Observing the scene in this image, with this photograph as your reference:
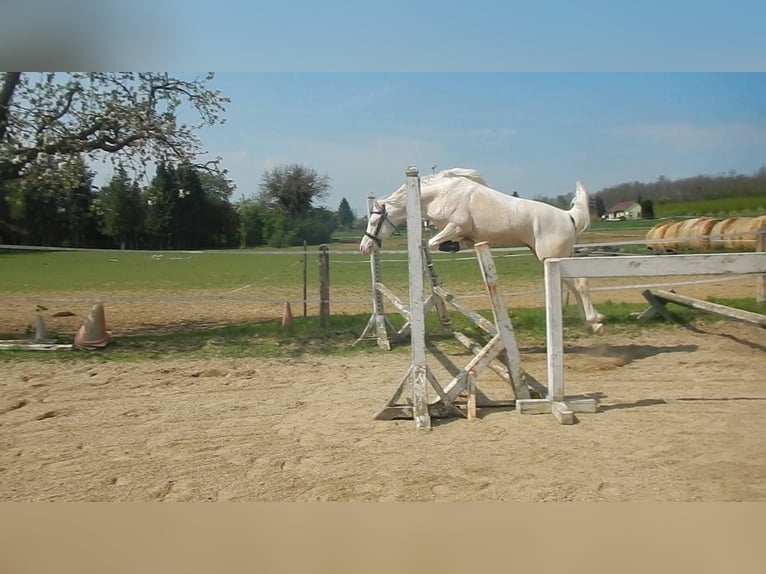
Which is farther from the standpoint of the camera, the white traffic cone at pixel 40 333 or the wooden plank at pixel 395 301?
the white traffic cone at pixel 40 333

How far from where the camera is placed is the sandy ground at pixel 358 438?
2617 millimetres

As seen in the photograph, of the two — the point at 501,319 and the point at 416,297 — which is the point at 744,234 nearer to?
the point at 501,319

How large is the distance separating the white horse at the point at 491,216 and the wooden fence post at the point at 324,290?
186cm

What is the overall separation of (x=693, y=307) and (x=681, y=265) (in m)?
3.11

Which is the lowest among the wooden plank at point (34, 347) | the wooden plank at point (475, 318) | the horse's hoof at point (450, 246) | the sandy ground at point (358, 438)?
the sandy ground at point (358, 438)

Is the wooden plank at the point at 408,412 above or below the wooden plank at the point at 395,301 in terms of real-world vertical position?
below

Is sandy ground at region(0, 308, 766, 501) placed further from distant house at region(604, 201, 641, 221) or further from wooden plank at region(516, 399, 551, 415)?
distant house at region(604, 201, 641, 221)

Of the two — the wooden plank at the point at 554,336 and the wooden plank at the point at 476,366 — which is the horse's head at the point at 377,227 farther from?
the wooden plank at the point at 554,336

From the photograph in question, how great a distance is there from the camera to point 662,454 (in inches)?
115

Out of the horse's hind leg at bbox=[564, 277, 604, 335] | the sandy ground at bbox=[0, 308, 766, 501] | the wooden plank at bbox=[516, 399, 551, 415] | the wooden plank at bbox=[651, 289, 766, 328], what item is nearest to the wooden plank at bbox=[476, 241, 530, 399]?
the wooden plank at bbox=[516, 399, 551, 415]

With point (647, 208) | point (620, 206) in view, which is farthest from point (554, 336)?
point (620, 206)

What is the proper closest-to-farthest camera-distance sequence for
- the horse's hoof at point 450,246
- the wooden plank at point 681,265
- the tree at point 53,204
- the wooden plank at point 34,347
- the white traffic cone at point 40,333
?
the wooden plank at point 681,265 → the horse's hoof at point 450,246 → the wooden plank at point 34,347 → the white traffic cone at point 40,333 → the tree at point 53,204

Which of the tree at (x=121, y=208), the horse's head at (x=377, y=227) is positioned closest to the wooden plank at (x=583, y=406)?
the horse's head at (x=377, y=227)

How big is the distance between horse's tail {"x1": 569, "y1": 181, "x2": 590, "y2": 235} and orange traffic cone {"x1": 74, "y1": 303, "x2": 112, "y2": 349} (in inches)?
193
